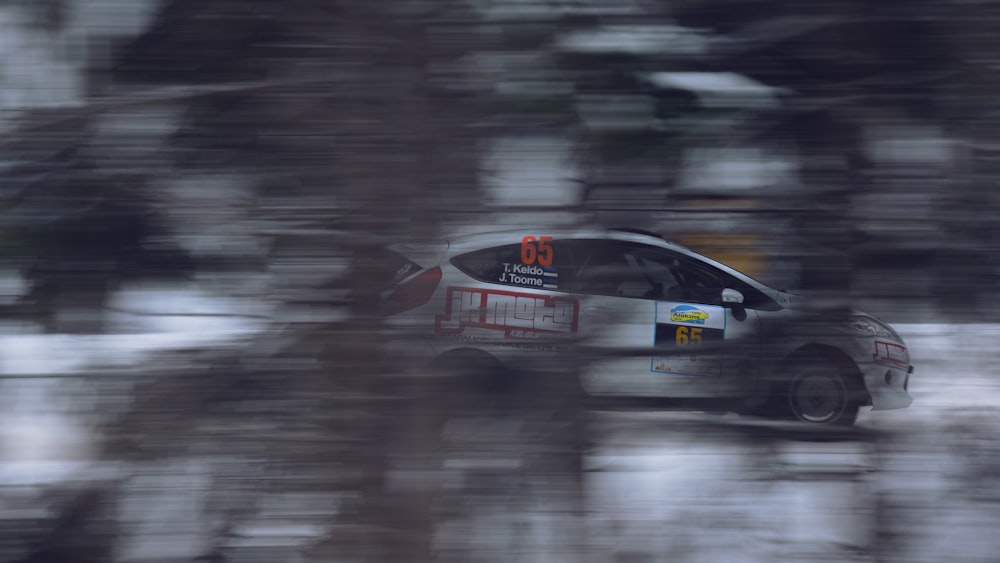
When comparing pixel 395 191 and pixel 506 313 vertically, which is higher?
pixel 395 191

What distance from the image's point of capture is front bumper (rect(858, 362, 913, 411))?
1910 mm

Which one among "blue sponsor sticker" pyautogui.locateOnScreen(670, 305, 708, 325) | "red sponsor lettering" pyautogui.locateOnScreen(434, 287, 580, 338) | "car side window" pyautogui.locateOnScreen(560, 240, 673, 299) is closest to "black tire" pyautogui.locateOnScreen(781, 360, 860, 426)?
"blue sponsor sticker" pyautogui.locateOnScreen(670, 305, 708, 325)

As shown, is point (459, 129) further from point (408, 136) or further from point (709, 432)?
point (709, 432)

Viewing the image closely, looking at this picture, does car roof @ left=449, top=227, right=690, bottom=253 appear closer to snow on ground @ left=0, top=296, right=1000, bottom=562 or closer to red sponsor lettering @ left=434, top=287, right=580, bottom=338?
red sponsor lettering @ left=434, top=287, right=580, bottom=338

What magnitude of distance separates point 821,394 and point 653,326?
441mm

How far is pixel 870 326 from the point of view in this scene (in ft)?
6.32

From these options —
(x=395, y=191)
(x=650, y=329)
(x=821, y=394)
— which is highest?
(x=395, y=191)

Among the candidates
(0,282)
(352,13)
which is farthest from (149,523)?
(352,13)

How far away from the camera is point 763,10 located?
185 centimetres

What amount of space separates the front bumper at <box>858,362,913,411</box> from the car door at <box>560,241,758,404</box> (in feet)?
0.94

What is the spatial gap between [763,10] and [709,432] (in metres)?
1.01

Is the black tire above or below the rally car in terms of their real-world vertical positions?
below

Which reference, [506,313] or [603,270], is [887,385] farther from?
[506,313]


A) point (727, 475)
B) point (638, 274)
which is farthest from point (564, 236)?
point (727, 475)
